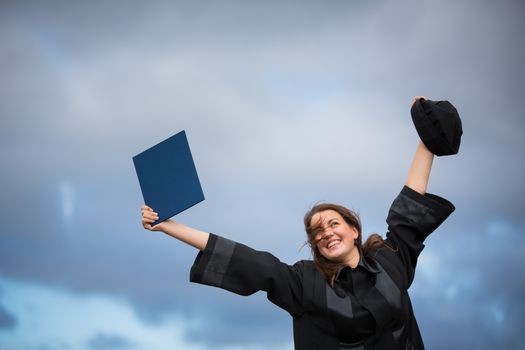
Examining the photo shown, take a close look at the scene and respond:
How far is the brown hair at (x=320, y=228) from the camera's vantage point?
12.0 feet

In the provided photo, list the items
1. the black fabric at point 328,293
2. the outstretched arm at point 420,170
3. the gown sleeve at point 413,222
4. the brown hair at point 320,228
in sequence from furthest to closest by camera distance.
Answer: the outstretched arm at point 420,170 → the gown sleeve at point 413,222 → the brown hair at point 320,228 → the black fabric at point 328,293

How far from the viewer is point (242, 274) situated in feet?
11.6

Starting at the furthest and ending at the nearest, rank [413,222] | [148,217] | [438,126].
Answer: [438,126], [413,222], [148,217]

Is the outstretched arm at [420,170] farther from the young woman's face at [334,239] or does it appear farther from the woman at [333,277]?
the young woman's face at [334,239]

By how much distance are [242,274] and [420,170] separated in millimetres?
1534

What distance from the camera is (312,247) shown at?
378 cm

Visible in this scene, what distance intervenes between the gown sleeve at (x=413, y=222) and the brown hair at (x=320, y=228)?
0.13 meters

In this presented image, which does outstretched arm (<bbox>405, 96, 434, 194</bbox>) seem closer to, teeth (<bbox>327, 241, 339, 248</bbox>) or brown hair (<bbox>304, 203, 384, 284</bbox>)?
brown hair (<bbox>304, 203, 384, 284</bbox>)

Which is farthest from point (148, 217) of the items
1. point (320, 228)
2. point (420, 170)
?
point (420, 170)

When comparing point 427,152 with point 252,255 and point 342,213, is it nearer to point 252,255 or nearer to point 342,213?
point 342,213

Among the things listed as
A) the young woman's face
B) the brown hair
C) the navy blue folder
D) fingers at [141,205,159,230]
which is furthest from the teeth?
fingers at [141,205,159,230]

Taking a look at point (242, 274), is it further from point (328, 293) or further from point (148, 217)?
point (148, 217)

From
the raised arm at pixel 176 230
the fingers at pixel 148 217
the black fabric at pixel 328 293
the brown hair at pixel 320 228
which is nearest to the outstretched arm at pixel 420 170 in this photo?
the brown hair at pixel 320 228

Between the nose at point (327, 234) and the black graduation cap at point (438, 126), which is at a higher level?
the black graduation cap at point (438, 126)
